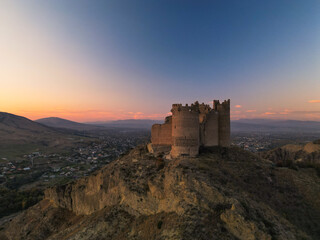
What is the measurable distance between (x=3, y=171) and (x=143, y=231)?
88906 millimetres

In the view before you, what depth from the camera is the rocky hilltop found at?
37.1 ft

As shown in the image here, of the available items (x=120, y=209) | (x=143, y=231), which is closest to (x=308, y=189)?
(x=143, y=231)

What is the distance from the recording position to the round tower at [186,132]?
2245 cm

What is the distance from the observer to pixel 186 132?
73.7ft

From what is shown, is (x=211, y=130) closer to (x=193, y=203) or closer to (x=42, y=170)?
(x=193, y=203)

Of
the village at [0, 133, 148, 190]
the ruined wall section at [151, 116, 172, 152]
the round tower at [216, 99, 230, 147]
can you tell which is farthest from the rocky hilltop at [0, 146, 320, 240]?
the village at [0, 133, 148, 190]

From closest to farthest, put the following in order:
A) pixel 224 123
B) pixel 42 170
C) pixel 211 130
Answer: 1. pixel 211 130
2. pixel 224 123
3. pixel 42 170

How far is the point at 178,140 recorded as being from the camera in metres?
22.7

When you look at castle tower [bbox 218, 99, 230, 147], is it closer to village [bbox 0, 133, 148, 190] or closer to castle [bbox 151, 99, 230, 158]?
castle [bbox 151, 99, 230, 158]

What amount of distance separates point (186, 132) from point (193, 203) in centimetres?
1090

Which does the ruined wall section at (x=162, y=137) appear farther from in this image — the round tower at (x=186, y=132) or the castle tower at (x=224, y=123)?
the castle tower at (x=224, y=123)

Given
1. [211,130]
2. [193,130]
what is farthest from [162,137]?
[211,130]

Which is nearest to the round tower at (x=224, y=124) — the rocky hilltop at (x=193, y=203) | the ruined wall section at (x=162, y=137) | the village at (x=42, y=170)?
the rocky hilltop at (x=193, y=203)

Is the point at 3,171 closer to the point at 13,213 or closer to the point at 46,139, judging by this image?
the point at 13,213
